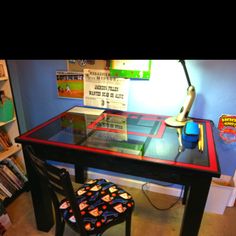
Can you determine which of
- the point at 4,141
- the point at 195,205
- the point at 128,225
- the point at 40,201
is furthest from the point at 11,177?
the point at 195,205

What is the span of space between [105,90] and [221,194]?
46.8 inches

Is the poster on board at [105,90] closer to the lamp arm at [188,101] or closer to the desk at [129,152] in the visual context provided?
the desk at [129,152]

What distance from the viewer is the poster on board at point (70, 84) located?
1.58 meters

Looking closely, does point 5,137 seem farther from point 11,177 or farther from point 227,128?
point 227,128

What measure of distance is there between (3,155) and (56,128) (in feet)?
2.08

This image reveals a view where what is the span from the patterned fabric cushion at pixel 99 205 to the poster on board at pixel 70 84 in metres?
0.79

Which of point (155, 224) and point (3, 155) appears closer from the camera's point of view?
point (155, 224)

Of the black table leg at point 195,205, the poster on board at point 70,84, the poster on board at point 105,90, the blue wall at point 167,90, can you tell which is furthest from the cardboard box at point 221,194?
the poster on board at point 70,84

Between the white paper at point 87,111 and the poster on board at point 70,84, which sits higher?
the poster on board at point 70,84

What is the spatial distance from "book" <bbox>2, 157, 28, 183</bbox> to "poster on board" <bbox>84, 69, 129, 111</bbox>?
2.70 feet

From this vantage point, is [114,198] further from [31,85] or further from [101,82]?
[31,85]

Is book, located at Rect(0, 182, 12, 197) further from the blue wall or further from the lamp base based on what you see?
the lamp base
